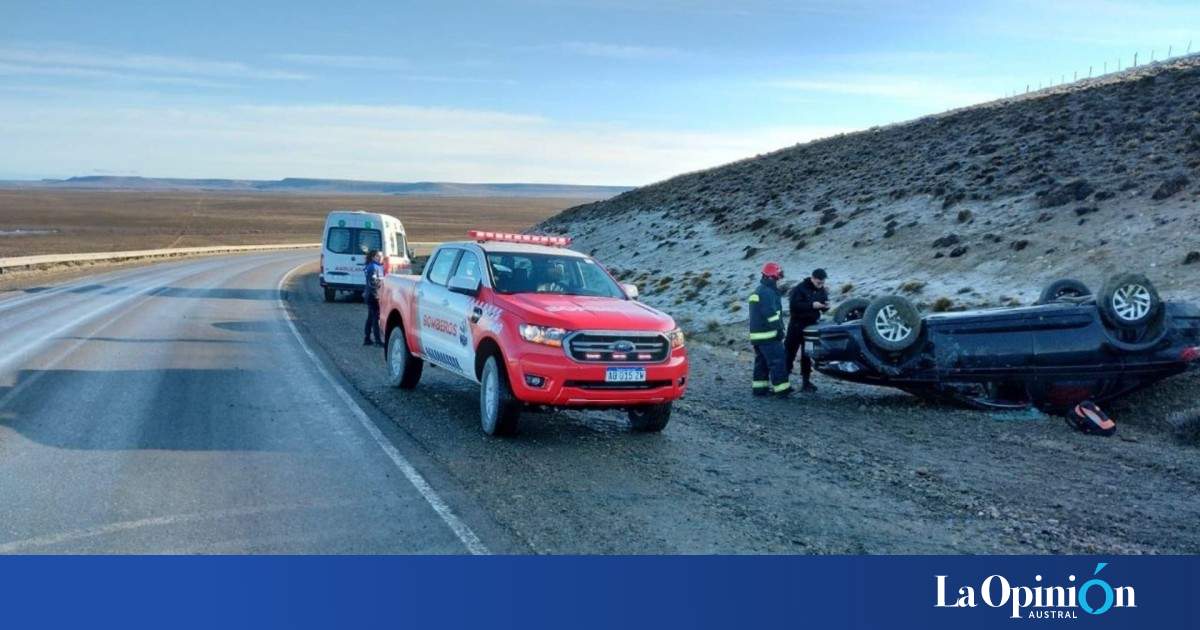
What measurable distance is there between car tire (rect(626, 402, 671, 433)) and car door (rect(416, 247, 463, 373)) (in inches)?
72.9

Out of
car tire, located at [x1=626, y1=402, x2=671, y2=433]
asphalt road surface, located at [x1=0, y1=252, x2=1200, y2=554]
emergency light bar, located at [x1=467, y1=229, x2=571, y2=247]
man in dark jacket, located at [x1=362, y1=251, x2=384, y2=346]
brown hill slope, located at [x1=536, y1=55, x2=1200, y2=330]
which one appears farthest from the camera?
brown hill slope, located at [x1=536, y1=55, x2=1200, y2=330]

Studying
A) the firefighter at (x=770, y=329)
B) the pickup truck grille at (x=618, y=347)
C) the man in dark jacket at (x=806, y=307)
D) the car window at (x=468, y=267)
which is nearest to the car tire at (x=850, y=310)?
the man in dark jacket at (x=806, y=307)

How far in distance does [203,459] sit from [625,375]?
142 inches

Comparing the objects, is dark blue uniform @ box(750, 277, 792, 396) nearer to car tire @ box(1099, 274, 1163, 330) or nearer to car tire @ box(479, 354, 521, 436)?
car tire @ box(1099, 274, 1163, 330)

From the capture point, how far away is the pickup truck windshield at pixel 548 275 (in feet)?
34.1

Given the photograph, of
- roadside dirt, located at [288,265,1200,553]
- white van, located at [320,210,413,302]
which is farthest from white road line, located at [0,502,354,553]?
white van, located at [320,210,413,302]

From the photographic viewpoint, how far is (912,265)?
23688 millimetres

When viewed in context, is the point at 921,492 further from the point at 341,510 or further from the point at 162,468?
the point at 162,468

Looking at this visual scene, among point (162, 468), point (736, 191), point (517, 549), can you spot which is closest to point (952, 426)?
point (517, 549)

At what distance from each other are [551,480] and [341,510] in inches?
68.3

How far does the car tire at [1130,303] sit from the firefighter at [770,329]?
349cm

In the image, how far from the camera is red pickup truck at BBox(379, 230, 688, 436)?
360 inches

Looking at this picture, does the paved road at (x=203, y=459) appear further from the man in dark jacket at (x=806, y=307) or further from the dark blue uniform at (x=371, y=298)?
the man in dark jacket at (x=806, y=307)

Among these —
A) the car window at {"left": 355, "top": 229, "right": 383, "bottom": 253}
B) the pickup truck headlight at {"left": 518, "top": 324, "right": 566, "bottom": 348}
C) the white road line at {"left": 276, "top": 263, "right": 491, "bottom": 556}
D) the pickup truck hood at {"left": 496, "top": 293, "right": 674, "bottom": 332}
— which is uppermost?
the car window at {"left": 355, "top": 229, "right": 383, "bottom": 253}
